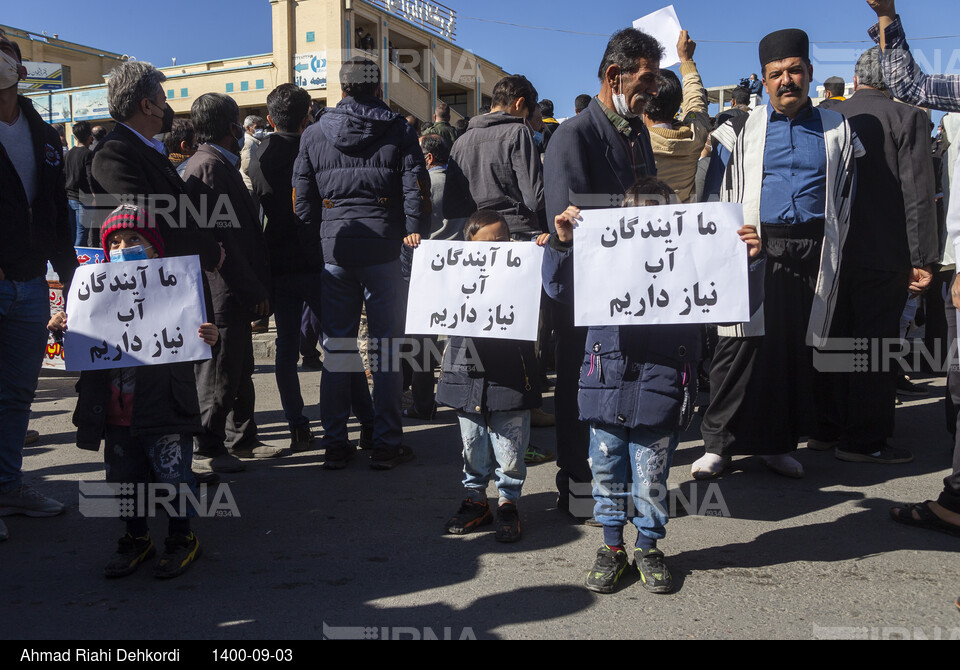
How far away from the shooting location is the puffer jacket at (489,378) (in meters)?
3.68

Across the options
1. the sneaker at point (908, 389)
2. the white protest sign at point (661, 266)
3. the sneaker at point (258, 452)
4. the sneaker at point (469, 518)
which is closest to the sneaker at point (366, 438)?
the sneaker at point (258, 452)

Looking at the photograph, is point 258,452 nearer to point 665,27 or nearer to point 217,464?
point 217,464

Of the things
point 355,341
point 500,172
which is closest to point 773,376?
point 500,172

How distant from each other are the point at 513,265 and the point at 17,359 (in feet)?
8.60

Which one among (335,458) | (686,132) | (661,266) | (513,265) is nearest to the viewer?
(661,266)

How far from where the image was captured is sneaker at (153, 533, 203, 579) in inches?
131

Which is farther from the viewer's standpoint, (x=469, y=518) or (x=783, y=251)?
(x=783, y=251)

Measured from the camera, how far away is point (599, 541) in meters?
3.64

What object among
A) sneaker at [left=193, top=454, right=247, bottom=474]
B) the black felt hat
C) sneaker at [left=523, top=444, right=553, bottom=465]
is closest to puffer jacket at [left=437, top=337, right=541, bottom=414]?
sneaker at [left=523, top=444, right=553, bottom=465]

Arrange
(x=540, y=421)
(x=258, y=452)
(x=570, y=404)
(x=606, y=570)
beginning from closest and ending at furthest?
(x=606, y=570)
(x=570, y=404)
(x=258, y=452)
(x=540, y=421)

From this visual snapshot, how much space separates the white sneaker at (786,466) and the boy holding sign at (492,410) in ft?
5.89

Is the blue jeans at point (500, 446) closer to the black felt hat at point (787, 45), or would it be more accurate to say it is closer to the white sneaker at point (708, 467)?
the white sneaker at point (708, 467)

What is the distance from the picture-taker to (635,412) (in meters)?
3.10
